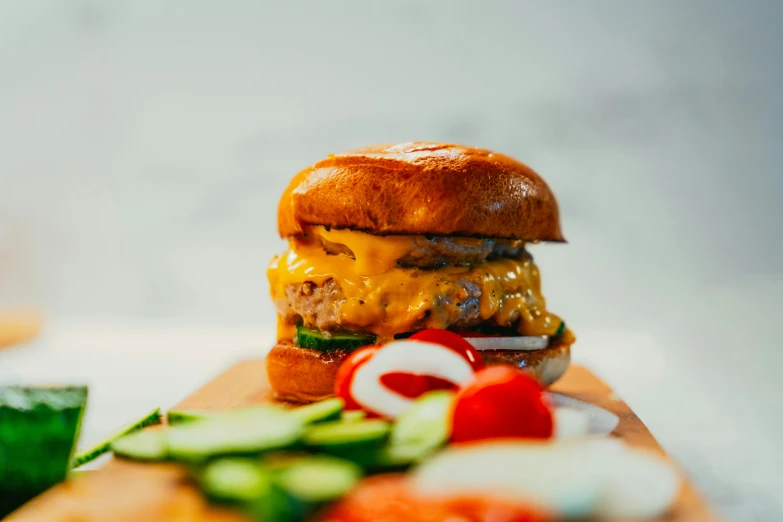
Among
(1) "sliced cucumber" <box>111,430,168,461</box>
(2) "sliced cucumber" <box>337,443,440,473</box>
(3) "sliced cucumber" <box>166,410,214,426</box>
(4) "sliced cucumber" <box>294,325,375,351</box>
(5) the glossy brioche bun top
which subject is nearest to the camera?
(2) "sliced cucumber" <box>337,443,440,473</box>

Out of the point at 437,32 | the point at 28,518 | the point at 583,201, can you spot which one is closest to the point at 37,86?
the point at 437,32

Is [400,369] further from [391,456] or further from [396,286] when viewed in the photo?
[391,456]

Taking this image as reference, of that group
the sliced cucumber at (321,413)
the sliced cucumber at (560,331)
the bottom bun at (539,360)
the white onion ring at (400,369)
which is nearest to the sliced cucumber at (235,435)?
the sliced cucumber at (321,413)

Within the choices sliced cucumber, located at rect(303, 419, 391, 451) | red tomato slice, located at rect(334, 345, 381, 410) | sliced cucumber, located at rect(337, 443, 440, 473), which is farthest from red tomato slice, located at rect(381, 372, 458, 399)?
sliced cucumber, located at rect(337, 443, 440, 473)

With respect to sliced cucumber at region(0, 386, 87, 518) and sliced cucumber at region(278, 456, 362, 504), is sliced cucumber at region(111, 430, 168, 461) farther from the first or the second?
sliced cucumber at region(278, 456, 362, 504)

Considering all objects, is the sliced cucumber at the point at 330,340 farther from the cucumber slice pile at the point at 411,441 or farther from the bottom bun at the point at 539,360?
the cucumber slice pile at the point at 411,441

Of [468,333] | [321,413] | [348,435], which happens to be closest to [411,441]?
[348,435]

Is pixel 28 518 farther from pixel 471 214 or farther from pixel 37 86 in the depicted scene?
pixel 37 86
